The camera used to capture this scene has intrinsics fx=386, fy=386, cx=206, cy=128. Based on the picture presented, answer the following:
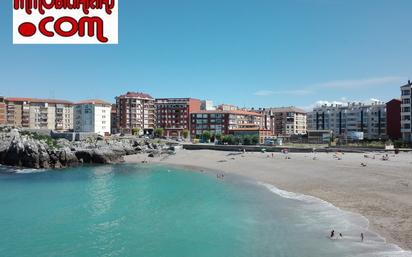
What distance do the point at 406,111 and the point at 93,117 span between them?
11643 cm

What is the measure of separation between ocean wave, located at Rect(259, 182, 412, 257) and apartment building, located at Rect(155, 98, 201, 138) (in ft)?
394

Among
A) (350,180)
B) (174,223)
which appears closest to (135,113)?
(350,180)

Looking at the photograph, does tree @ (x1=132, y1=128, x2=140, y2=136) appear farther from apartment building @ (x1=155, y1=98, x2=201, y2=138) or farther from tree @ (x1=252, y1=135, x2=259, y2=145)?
tree @ (x1=252, y1=135, x2=259, y2=145)

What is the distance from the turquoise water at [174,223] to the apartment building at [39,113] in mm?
128338

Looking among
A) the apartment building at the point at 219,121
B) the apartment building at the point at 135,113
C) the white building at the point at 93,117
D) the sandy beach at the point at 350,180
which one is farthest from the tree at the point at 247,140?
the white building at the point at 93,117

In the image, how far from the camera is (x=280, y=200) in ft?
135

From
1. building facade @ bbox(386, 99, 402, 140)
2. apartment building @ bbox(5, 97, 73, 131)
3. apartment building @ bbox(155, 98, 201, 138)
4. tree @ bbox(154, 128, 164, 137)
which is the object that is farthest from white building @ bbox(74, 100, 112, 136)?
building facade @ bbox(386, 99, 402, 140)

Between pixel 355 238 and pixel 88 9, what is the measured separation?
2426 centimetres

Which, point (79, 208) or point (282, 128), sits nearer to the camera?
point (79, 208)

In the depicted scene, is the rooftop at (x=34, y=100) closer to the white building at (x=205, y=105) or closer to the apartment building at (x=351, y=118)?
the white building at (x=205, y=105)

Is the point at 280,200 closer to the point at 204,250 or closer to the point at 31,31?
the point at 204,250

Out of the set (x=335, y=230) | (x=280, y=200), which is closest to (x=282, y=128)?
(x=280, y=200)

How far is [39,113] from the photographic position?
176 metres

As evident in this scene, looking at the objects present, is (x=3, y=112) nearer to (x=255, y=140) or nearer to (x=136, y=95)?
(x=136, y=95)
